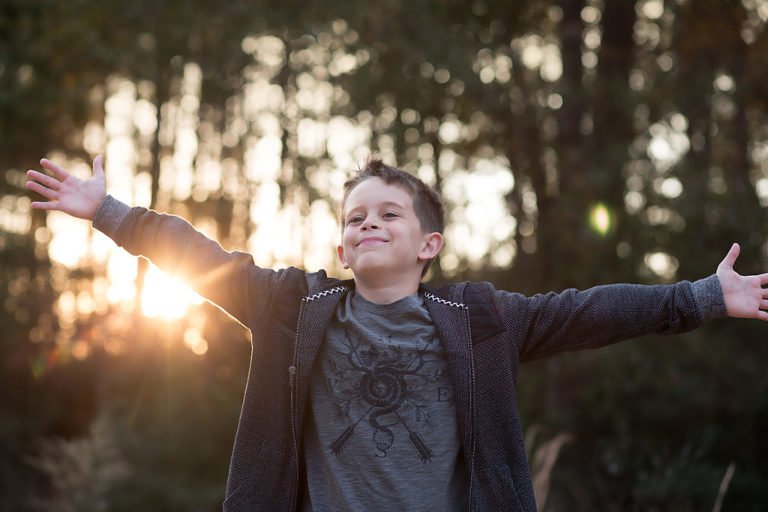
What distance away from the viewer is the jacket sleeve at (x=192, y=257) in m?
2.65

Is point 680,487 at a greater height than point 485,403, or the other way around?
point 485,403

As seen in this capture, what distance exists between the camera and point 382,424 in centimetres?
248

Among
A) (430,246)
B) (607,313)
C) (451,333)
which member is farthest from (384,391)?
(607,313)

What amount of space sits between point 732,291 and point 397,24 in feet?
30.0

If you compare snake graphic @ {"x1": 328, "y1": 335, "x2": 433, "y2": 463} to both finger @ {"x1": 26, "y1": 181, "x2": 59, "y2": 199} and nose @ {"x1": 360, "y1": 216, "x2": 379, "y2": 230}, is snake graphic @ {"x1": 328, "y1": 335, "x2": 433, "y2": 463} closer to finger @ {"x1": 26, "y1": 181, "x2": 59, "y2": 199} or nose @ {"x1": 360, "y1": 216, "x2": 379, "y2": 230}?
nose @ {"x1": 360, "y1": 216, "x2": 379, "y2": 230}

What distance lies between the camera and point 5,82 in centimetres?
1563

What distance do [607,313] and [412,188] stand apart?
0.79 meters

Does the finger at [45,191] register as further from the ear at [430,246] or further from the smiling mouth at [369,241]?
the ear at [430,246]

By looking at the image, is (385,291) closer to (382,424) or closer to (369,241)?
(369,241)

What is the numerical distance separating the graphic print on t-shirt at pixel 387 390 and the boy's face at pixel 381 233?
0.26 meters

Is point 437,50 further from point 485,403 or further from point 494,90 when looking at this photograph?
point 485,403

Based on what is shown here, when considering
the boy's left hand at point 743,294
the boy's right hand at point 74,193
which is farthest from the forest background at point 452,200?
the boy's right hand at point 74,193

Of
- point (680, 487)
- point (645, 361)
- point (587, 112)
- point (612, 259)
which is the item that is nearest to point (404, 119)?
point (587, 112)

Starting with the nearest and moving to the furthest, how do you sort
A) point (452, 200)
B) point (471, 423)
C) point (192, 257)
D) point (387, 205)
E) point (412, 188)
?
point (471, 423) < point (192, 257) < point (387, 205) < point (412, 188) < point (452, 200)
